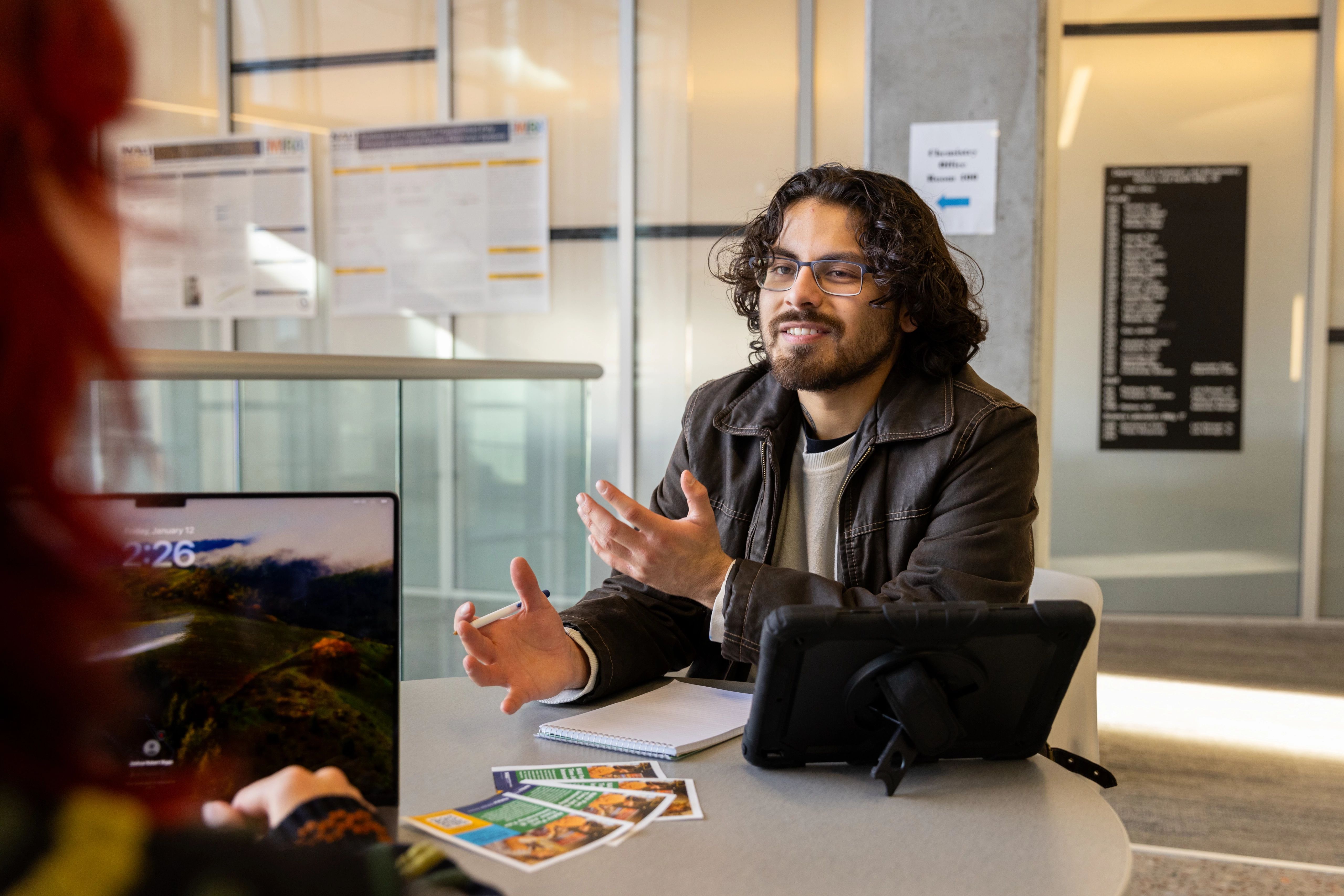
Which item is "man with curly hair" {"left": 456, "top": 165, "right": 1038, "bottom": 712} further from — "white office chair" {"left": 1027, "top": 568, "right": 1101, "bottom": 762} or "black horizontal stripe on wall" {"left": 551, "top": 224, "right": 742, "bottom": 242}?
"black horizontal stripe on wall" {"left": 551, "top": 224, "right": 742, "bottom": 242}

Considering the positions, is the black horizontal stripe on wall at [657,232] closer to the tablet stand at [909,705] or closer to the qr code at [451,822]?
the tablet stand at [909,705]

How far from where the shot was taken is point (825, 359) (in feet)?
5.88

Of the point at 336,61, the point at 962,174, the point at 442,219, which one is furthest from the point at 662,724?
the point at 336,61

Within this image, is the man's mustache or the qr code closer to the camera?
the qr code

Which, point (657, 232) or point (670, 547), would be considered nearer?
point (670, 547)

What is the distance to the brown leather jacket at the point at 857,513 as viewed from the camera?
1431 millimetres

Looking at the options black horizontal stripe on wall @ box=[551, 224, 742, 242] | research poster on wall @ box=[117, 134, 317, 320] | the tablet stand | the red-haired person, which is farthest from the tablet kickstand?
research poster on wall @ box=[117, 134, 317, 320]

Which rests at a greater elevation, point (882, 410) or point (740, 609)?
point (882, 410)

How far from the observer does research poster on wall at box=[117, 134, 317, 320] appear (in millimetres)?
4621

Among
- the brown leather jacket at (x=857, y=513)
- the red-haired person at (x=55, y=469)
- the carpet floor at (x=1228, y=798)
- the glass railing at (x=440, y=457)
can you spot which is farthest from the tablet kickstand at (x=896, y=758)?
the glass railing at (x=440, y=457)

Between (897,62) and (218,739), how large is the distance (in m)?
2.84

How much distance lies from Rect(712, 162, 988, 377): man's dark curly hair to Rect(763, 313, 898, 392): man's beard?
0.06 m

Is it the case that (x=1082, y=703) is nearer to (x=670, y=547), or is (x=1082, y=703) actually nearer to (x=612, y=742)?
(x=670, y=547)

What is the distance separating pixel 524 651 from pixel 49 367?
1.03m
